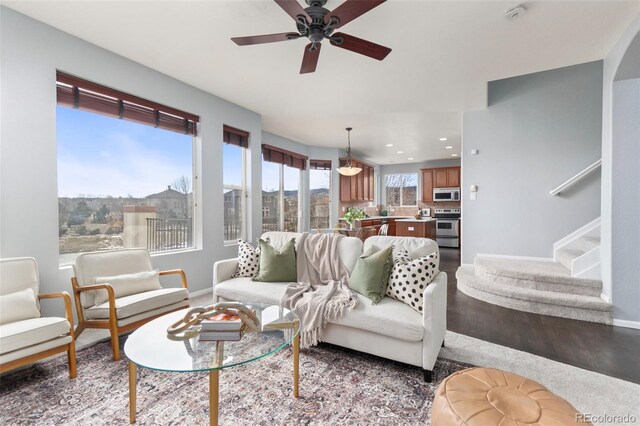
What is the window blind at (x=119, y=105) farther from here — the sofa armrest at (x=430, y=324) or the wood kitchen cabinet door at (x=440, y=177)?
the wood kitchen cabinet door at (x=440, y=177)

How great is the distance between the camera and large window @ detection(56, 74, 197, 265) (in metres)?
2.88

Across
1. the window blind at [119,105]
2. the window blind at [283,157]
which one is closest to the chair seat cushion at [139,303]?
the window blind at [119,105]

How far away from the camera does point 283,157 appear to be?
252 inches

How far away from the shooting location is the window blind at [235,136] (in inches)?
171

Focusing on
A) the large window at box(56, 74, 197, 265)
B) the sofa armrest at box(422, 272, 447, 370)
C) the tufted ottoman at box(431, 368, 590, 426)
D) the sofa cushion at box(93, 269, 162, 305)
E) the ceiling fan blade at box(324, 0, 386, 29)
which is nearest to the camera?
the tufted ottoman at box(431, 368, 590, 426)

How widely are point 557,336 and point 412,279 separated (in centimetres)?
166

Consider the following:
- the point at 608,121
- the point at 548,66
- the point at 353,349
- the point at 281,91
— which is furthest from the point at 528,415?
the point at 281,91

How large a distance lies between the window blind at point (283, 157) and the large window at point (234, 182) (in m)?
1.11

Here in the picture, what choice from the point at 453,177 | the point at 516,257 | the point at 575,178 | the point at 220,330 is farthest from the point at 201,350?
the point at 453,177

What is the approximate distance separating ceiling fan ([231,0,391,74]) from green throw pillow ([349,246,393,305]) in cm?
158

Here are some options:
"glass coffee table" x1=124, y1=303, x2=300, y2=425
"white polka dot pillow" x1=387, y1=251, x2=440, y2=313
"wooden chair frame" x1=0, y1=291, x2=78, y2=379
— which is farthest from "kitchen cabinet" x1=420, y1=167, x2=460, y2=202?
"wooden chair frame" x1=0, y1=291, x2=78, y2=379

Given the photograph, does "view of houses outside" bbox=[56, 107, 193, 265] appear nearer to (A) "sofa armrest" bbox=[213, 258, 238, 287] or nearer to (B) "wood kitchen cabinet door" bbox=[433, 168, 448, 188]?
(A) "sofa armrest" bbox=[213, 258, 238, 287]

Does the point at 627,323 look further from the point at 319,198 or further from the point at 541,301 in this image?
the point at 319,198

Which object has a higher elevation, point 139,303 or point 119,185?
point 119,185
